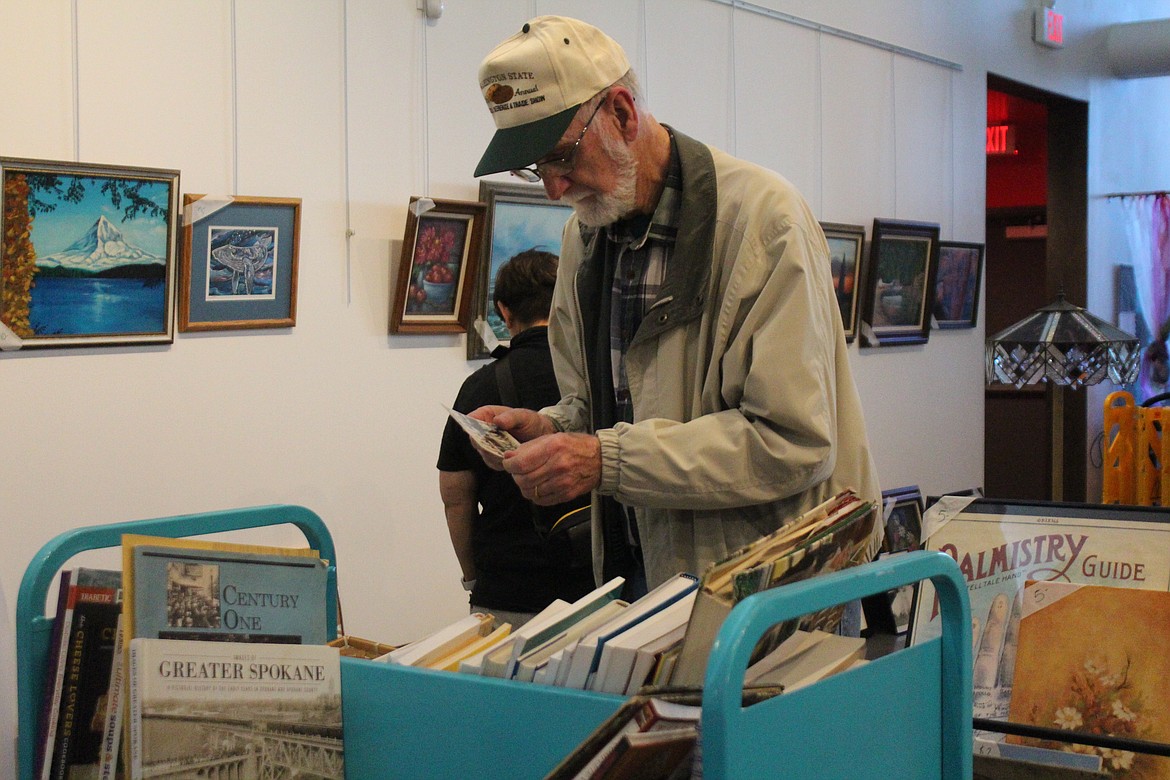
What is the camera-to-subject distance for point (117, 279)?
10.7 feet

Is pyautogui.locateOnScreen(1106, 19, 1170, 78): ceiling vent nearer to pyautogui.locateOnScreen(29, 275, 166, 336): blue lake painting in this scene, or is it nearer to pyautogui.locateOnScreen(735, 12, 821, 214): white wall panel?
pyautogui.locateOnScreen(735, 12, 821, 214): white wall panel

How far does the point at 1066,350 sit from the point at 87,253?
11.8ft

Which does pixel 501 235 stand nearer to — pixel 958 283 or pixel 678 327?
pixel 678 327

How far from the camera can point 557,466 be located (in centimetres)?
175

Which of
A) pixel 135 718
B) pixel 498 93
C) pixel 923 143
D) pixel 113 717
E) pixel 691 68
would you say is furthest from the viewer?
pixel 923 143

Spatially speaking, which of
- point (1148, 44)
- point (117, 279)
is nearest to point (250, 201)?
point (117, 279)

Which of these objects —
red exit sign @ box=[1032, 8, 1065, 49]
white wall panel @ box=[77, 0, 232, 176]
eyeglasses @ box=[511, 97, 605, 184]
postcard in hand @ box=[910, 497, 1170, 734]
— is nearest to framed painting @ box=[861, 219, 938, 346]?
red exit sign @ box=[1032, 8, 1065, 49]

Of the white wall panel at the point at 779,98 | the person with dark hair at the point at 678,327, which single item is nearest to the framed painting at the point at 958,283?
the white wall panel at the point at 779,98

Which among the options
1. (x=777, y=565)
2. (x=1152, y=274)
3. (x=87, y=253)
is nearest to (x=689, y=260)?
(x=777, y=565)

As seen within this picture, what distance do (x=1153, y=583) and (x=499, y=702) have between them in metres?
1.23

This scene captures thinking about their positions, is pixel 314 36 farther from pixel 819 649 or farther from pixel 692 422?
pixel 819 649

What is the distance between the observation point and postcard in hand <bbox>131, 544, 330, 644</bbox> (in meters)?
1.61

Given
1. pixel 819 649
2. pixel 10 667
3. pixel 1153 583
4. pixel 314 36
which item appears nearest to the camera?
pixel 819 649

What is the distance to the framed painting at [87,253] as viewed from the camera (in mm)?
3051
